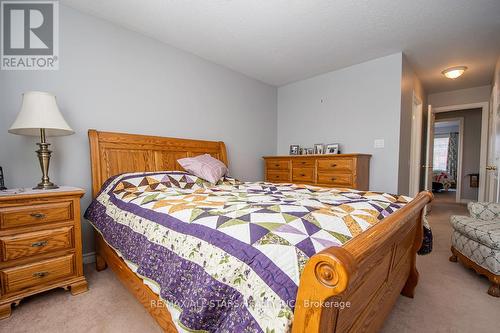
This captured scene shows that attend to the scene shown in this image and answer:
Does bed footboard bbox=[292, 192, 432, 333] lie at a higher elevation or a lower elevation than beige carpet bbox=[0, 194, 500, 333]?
higher

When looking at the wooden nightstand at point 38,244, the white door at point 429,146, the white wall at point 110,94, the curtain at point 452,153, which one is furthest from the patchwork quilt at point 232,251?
the curtain at point 452,153

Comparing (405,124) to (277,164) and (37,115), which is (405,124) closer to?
(277,164)

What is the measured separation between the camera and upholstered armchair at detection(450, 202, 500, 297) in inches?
67.1

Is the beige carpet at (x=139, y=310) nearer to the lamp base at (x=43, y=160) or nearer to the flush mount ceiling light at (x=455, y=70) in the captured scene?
the lamp base at (x=43, y=160)

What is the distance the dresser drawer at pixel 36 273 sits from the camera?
1.40 meters

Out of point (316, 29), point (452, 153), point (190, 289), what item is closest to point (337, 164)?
point (316, 29)

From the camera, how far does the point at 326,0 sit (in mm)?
1913

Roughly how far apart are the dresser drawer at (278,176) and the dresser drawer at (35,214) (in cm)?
263

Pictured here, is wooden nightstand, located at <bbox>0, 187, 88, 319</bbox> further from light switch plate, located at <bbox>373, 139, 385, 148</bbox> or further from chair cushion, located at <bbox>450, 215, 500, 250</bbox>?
light switch plate, located at <bbox>373, 139, 385, 148</bbox>

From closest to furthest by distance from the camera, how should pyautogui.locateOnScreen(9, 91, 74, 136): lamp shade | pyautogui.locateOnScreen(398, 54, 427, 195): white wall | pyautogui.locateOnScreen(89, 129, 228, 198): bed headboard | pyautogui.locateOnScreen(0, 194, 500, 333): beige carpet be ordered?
pyautogui.locateOnScreen(0, 194, 500, 333): beige carpet < pyautogui.locateOnScreen(9, 91, 74, 136): lamp shade < pyautogui.locateOnScreen(89, 129, 228, 198): bed headboard < pyautogui.locateOnScreen(398, 54, 427, 195): white wall

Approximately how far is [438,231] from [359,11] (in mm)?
3119

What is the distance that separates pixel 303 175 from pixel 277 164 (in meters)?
0.51

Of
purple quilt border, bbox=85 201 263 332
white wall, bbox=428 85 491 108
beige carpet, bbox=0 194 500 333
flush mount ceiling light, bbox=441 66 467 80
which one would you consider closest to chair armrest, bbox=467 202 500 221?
beige carpet, bbox=0 194 500 333

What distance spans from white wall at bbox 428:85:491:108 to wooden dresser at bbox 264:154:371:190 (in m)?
3.14
